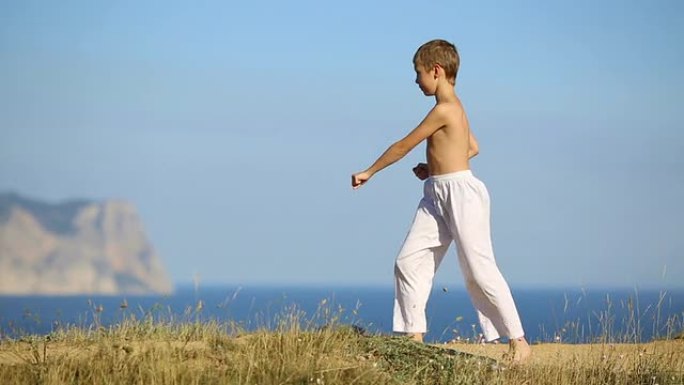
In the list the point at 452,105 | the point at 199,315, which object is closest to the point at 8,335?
the point at 199,315

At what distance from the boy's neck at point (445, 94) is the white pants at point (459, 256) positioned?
22.0 inches

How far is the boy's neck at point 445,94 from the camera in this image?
9062mm

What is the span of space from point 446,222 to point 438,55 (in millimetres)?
1223

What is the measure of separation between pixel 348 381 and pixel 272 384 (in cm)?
48

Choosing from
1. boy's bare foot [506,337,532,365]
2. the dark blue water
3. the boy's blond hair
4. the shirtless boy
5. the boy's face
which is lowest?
boy's bare foot [506,337,532,365]

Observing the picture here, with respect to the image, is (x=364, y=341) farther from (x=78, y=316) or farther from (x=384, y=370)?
(x=78, y=316)

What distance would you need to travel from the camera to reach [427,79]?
9.08 meters

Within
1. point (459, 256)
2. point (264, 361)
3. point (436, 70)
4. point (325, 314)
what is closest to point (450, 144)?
point (436, 70)

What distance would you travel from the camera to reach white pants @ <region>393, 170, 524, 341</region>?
8.82 meters

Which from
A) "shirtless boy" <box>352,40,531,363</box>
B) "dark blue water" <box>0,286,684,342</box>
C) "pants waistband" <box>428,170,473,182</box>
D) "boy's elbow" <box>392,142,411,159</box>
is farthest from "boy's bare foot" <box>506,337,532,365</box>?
"boy's elbow" <box>392,142,411,159</box>

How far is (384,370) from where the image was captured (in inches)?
310

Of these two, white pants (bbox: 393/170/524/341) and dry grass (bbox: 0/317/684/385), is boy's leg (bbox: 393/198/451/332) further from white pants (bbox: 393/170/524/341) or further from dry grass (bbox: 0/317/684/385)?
dry grass (bbox: 0/317/684/385)

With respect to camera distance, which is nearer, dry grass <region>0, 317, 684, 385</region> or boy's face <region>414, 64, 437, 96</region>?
dry grass <region>0, 317, 684, 385</region>

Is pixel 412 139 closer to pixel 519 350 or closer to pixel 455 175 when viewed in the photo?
pixel 455 175
